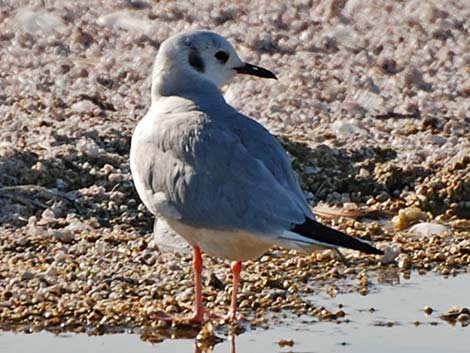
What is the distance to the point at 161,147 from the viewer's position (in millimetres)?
7320

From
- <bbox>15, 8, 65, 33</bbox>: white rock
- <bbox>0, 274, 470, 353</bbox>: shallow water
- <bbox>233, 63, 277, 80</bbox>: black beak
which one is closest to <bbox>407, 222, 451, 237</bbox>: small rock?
<bbox>0, 274, 470, 353</bbox>: shallow water

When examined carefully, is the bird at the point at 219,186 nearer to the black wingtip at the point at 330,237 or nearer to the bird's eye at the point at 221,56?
the black wingtip at the point at 330,237

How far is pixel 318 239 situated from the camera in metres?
6.79

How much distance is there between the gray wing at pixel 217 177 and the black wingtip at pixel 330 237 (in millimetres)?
60

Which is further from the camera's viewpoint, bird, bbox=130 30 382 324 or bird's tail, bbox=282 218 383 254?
bird, bbox=130 30 382 324

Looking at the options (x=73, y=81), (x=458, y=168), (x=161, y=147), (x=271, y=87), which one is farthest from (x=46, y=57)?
(x=161, y=147)

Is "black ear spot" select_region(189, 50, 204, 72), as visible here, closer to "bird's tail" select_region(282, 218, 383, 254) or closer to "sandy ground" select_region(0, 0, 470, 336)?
"sandy ground" select_region(0, 0, 470, 336)

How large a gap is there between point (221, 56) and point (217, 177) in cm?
102

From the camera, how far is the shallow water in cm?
694

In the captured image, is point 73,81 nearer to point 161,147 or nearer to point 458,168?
point 458,168

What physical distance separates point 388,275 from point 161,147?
1.47 metres

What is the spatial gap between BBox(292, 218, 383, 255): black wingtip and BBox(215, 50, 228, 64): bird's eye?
1316 mm

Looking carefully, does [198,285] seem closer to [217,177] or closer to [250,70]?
[217,177]

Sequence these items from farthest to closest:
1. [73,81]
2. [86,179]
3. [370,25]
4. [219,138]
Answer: [370,25]
[73,81]
[86,179]
[219,138]
